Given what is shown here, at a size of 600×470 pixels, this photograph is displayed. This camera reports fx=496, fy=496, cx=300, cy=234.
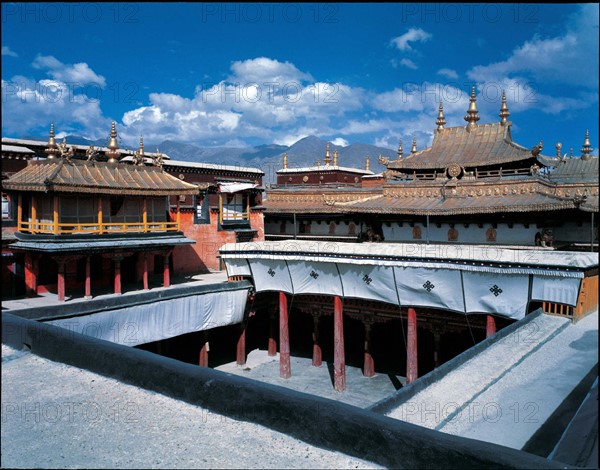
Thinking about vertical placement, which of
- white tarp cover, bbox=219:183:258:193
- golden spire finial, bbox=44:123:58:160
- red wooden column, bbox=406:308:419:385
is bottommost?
red wooden column, bbox=406:308:419:385

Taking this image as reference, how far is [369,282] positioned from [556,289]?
7087mm

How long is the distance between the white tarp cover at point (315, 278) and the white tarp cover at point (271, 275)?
31cm

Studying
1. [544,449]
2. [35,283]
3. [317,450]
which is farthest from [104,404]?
[35,283]

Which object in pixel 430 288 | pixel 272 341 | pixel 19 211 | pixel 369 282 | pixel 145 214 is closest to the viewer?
pixel 430 288

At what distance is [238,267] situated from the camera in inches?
886

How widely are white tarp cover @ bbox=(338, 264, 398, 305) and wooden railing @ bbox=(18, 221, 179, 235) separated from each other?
900 centimetres

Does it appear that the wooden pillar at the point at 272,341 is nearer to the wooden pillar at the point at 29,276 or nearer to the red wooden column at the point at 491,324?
the wooden pillar at the point at 29,276

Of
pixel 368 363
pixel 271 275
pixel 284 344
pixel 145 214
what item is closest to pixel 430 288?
pixel 368 363

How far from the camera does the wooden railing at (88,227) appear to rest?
1942 centimetres

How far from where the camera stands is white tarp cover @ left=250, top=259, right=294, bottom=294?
21406 mm

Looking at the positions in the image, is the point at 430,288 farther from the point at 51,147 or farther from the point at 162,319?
the point at 51,147

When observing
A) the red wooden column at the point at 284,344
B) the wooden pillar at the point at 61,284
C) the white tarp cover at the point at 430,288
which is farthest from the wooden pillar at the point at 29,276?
the white tarp cover at the point at 430,288

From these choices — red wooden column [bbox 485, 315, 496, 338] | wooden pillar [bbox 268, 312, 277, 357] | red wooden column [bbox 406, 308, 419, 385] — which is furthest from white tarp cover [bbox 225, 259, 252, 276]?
red wooden column [bbox 485, 315, 496, 338]

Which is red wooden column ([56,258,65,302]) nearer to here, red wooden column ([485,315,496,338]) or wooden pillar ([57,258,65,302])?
wooden pillar ([57,258,65,302])
